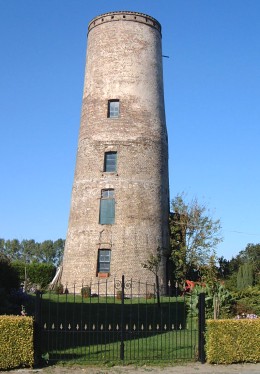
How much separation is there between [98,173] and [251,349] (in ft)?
57.7

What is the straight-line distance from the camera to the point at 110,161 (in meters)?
28.2

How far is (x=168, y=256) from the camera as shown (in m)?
28.5

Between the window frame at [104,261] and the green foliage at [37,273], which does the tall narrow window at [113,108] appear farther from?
the green foliage at [37,273]

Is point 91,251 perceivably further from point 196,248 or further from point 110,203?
point 196,248

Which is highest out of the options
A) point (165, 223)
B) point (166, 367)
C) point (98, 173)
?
point (98, 173)

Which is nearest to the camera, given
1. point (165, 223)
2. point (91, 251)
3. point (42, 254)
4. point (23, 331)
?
point (23, 331)

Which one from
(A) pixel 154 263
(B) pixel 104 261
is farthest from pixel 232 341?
(B) pixel 104 261

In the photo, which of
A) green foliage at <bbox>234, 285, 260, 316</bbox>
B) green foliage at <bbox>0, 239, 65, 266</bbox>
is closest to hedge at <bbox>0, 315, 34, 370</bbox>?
green foliage at <bbox>234, 285, 260, 316</bbox>

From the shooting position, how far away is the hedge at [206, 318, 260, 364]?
1144 cm

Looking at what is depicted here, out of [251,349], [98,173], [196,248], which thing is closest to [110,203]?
[98,173]

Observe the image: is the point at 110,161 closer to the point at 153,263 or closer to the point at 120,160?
the point at 120,160

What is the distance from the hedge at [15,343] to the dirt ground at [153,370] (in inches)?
7.7

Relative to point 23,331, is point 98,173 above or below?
above

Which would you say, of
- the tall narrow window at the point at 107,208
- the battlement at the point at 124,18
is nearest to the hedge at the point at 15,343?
the tall narrow window at the point at 107,208
